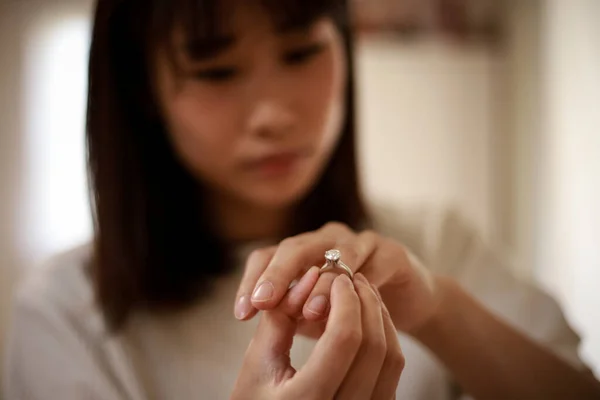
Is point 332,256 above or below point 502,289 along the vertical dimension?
above

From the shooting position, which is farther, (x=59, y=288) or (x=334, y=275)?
(x=59, y=288)

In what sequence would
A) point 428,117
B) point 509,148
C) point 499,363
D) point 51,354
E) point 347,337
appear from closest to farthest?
1. point 347,337
2. point 499,363
3. point 51,354
4. point 509,148
5. point 428,117

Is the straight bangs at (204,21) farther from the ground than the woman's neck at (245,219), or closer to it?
farther from the ground

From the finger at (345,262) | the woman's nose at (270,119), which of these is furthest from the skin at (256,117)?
the finger at (345,262)

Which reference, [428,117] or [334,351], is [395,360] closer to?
[334,351]

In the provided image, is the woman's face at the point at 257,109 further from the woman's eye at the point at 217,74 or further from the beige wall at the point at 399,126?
the beige wall at the point at 399,126

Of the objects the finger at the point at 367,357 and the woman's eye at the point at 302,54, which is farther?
the woman's eye at the point at 302,54

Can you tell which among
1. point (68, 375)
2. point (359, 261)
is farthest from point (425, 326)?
point (68, 375)

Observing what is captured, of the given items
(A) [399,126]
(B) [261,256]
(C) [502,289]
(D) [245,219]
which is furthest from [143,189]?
(A) [399,126]
